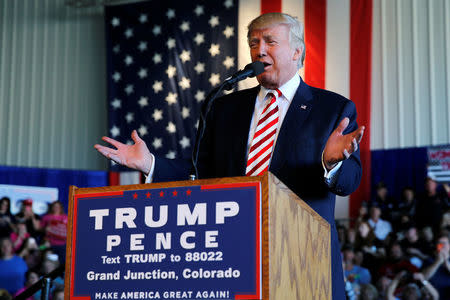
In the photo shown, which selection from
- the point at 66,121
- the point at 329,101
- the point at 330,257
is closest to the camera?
the point at 330,257

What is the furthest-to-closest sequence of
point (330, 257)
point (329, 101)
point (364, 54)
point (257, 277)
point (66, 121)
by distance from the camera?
point (66, 121), point (364, 54), point (329, 101), point (330, 257), point (257, 277)

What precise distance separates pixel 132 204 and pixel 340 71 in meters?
8.95

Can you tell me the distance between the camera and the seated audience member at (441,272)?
6.30m

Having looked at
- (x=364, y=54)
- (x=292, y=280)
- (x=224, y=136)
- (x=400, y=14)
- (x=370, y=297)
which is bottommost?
(x=370, y=297)

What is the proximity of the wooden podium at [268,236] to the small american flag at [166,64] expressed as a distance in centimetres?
913

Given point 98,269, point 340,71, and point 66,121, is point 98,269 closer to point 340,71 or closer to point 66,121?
point 340,71

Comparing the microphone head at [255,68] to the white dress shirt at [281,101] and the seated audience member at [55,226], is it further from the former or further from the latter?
the seated audience member at [55,226]

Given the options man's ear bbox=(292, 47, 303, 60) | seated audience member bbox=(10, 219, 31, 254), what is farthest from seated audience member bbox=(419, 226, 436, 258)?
man's ear bbox=(292, 47, 303, 60)

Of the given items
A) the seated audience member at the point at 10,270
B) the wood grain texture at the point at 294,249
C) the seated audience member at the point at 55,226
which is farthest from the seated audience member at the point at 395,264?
the wood grain texture at the point at 294,249

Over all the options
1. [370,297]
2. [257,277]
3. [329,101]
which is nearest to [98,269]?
[257,277]

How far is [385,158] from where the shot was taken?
10.2 metres

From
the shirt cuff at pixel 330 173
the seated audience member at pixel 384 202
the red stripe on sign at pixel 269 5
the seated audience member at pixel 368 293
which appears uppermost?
the red stripe on sign at pixel 269 5

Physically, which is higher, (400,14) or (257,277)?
(400,14)

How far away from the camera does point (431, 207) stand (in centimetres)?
845
